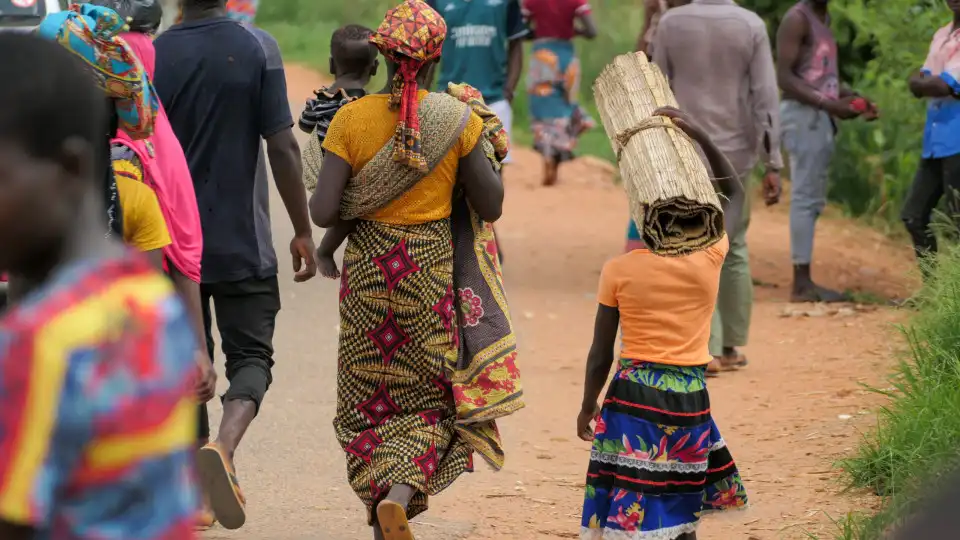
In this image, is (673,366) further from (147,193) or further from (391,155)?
(147,193)

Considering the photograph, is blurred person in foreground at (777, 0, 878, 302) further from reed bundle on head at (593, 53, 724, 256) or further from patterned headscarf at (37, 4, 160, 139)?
patterned headscarf at (37, 4, 160, 139)

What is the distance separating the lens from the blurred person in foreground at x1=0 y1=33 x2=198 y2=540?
1.80 metres

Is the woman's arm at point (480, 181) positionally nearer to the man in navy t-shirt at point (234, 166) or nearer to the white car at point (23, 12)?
the man in navy t-shirt at point (234, 166)

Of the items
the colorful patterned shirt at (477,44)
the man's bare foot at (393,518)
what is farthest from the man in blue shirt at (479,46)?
the man's bare foot at (393,518)

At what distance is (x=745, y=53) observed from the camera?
725cm

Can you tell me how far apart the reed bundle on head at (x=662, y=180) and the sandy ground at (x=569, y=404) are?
3.06 ft

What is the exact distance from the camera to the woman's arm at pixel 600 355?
4222 millimetres

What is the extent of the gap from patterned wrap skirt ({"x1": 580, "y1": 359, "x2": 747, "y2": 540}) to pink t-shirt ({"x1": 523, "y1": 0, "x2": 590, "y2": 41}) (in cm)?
828

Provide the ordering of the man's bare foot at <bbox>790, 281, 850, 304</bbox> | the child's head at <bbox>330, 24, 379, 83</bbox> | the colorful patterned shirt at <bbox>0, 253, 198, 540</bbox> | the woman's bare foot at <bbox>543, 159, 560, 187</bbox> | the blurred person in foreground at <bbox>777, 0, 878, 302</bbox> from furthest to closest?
the woman's bare foot at <bbox>543, 159, 560, 187</bbox>, the man's bare foot at <bbox>790, 281, 850, 304</bbox>, the blurred person in foreground at <bbox>777, 0, 878, 302</bbox>, the child's head at <bbox>330, 24, 379, 83</bbox>, the colorful patterned shirt at <bbox>0, 253, 198, 540</bbox>

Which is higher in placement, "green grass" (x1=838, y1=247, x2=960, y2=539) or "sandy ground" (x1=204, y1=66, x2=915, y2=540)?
"green grass" (x1=838, y1=247, x2=960, y2=539)

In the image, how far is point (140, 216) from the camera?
3.95 meters

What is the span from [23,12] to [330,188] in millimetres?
3940

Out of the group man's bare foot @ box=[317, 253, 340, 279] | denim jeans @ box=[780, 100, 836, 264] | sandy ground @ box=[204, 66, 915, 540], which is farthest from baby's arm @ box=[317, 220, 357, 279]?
denim jeans @ box=[780, 100, 836, 264]

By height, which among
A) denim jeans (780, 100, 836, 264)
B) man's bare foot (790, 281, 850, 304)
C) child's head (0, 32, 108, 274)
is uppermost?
child's head (0, 32, 108, 274)
